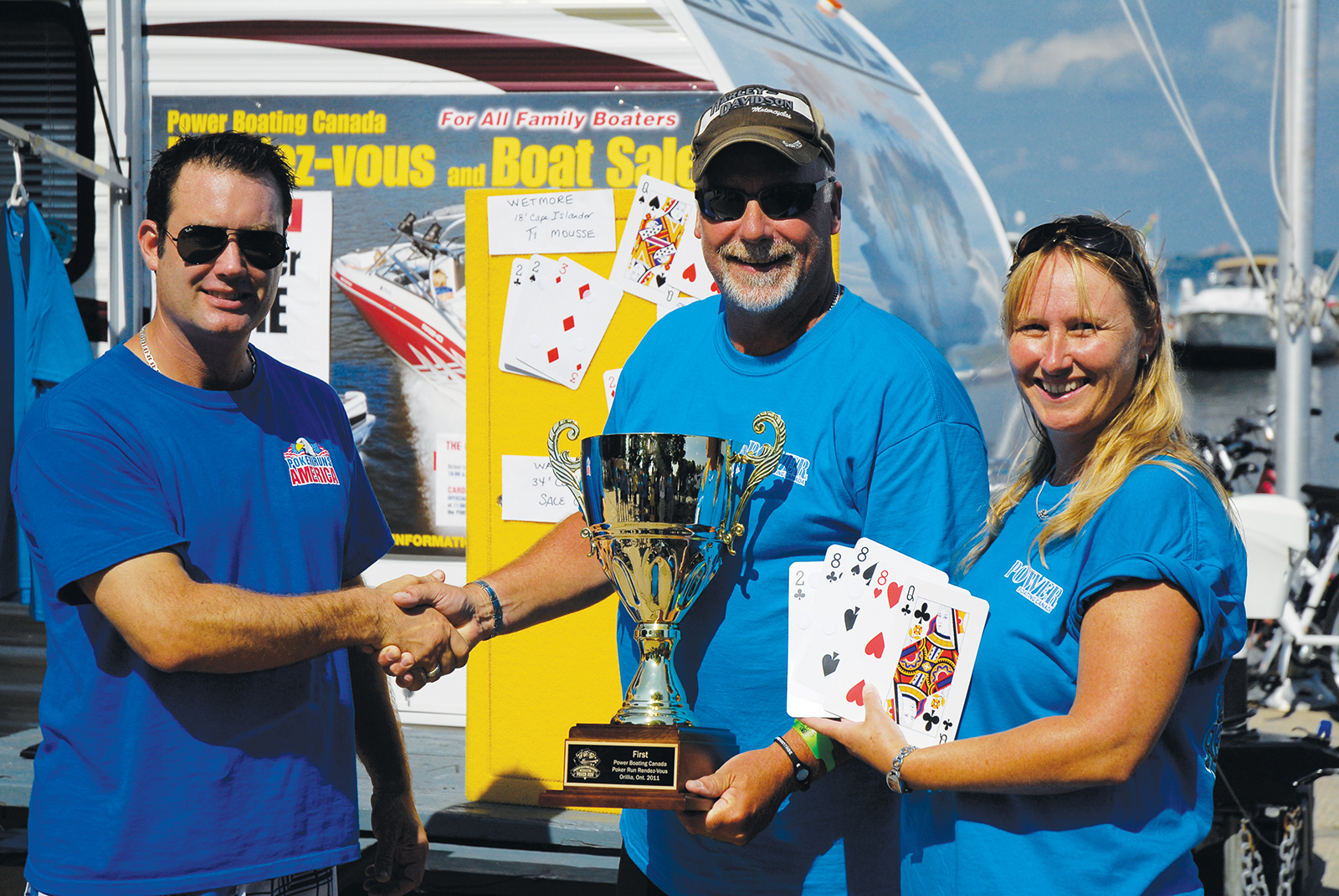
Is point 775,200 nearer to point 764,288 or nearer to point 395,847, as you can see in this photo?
point 764,288

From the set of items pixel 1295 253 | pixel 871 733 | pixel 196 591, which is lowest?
pixel 871 733

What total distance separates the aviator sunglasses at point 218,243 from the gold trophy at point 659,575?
67 cm

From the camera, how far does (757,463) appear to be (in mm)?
1875

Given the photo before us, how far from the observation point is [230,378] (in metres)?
2.03

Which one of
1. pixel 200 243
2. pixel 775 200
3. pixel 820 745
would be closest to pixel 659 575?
pixel 820 745

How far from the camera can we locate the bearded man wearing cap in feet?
6.04

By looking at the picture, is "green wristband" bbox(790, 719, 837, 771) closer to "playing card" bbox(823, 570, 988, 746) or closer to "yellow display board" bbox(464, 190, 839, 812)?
"playing card" bbox(823, 570, 988, 746)

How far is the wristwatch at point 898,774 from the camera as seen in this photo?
1630 millimetres

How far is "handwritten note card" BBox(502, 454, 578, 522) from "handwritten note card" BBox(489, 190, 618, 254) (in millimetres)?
749

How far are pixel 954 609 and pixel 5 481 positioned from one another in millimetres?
3993

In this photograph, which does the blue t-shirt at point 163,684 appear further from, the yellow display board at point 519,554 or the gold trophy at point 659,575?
the yellow display board at point 519,554

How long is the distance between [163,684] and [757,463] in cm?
112

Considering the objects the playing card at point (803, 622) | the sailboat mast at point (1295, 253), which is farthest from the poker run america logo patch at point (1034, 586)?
the sailboat mast at point (1295, 253)

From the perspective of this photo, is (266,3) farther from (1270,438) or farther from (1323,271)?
(1270,438)
